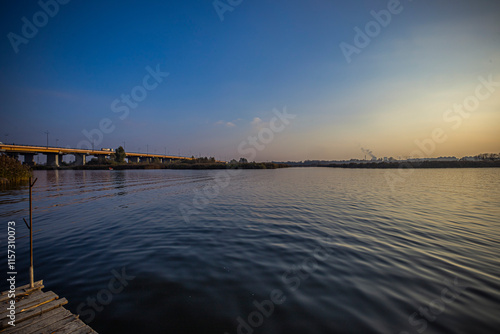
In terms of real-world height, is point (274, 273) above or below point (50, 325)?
below

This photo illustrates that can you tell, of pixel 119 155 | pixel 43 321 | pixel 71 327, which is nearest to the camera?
pixel 71 327

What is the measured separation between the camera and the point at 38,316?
3662 millimetres

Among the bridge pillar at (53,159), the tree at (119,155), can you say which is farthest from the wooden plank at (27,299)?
the tree at (119,155)

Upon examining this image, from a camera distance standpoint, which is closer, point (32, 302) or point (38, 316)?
point (38, 316)

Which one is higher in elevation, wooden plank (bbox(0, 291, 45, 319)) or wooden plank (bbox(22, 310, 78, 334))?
wooden plank (bbox(0, 291, 45, 319))

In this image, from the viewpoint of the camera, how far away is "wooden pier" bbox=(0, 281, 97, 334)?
3.26 metres

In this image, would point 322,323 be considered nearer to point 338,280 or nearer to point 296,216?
point 338,280

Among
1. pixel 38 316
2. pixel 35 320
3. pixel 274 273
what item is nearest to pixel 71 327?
pixel 35 320

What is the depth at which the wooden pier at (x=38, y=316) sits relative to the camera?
3256 mm

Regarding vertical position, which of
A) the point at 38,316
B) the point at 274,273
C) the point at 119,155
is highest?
the point at 119,155

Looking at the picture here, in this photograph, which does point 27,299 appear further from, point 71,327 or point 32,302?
point 71,327

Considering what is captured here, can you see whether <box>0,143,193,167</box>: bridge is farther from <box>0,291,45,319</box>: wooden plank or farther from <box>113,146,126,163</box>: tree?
<box>0,291,45,319</box>: wooden plank

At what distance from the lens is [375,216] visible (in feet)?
40.5

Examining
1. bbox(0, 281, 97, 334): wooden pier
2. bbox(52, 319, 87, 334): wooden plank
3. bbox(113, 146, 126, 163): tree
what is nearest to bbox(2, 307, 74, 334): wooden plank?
bbox(0, 281, 97, 334): wooden pier
